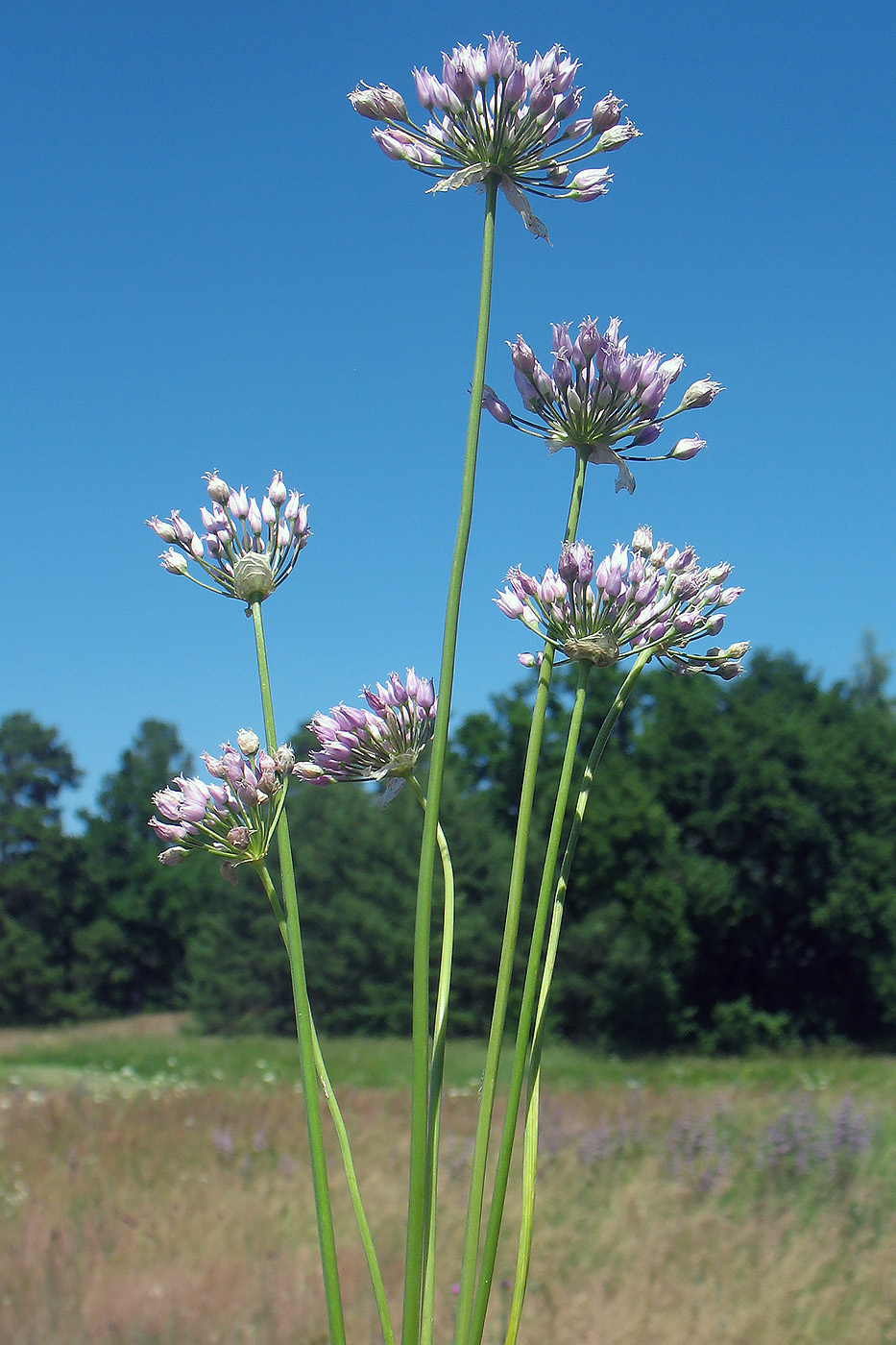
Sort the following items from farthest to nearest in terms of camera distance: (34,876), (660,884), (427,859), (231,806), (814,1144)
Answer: (34,876) → (660,884) → (814,1144) → (231,806) → (427,859)

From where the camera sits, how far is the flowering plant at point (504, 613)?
4.75 ft

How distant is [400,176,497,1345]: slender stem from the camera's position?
1347 mm

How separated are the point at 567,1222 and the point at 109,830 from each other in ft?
149

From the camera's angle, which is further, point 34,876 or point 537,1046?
point 34,876

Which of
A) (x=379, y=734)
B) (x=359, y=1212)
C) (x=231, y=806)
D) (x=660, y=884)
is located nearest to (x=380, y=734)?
(x=379, y=734)

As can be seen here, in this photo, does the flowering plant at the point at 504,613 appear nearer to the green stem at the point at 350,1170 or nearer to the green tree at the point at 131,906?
the green stem at the point at 350,1170

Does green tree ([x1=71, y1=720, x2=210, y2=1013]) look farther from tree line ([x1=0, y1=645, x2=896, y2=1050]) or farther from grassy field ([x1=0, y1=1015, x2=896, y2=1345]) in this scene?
grassy field ([x1=0, y1=1015, x2=896, y2=1345])

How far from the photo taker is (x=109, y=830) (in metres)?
49.4

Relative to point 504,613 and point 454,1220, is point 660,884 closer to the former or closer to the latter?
point 454,1220

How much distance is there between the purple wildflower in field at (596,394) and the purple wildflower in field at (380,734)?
0.46m

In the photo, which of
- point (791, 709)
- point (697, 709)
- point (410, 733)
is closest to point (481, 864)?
point (697, 709)

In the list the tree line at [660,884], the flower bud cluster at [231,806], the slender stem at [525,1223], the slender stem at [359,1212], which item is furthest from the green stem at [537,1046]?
the tree line at [660,884]

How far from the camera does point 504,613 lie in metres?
1.70

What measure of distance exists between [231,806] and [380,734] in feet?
0.85
